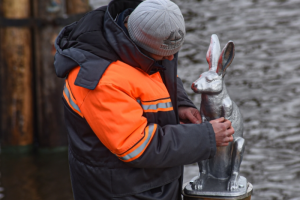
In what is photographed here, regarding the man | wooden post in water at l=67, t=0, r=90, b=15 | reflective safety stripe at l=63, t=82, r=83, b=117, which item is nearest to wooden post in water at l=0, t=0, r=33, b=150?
wooden post in water at l=67, t=0, r=90, b=15

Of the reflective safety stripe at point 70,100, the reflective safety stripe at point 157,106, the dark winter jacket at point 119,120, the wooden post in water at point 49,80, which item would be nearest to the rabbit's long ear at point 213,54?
the dark winter jacket at point 119,120

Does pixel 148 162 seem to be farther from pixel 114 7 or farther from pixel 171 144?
pixel 114 7

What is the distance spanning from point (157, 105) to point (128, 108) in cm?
18

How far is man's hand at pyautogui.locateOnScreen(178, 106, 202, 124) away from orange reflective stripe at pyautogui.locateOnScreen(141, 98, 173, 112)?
275 mm

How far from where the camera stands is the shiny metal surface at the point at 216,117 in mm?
1940

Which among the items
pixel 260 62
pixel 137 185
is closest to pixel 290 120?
pixel 260 62

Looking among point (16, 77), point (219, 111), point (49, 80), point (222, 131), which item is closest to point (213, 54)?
point (219, 111)

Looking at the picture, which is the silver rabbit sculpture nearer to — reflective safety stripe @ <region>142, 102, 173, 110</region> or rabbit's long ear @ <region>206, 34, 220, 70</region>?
rabbit's long ear @ <region>206, 34, 220, 70</region>

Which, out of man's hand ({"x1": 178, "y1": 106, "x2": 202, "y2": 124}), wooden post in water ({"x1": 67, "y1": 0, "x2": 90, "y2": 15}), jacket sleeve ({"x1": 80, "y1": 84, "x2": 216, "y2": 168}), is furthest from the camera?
wooden post in water ({"x1": 67, "y1": 0, "x2": 90, "y2": 15})

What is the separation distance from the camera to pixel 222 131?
186 centimetres

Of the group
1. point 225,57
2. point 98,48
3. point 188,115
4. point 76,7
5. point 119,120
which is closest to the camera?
point 119,120

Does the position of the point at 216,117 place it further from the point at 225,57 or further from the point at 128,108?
A: the point at 128,108

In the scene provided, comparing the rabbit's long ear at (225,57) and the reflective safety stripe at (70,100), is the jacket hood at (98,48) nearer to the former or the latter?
the reflective safety stripe at (70,100)

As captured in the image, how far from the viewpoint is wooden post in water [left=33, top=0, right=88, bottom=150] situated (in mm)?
4369
